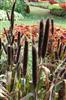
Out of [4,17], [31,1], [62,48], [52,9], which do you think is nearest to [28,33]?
[62,48]

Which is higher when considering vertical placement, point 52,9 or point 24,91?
point 24,91

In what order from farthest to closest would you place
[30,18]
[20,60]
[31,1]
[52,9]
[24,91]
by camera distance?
[31,1], [52,9], [30,18], [20,60], [24,91]

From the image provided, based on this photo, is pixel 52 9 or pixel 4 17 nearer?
pixel 4 17

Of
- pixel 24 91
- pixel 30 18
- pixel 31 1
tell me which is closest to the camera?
pixel 24 91

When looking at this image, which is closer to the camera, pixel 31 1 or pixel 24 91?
pixel 24 91

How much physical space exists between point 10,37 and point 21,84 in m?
0.48

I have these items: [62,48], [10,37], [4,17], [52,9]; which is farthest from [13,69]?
[52,9]

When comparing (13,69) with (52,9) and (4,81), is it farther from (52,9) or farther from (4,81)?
(52,9)

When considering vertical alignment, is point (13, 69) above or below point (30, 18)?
above

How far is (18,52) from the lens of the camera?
2.74 meters

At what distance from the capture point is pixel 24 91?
8.51ft

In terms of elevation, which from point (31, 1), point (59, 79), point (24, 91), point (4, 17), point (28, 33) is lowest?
point (31, 1)

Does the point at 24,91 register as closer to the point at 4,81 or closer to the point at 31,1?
the point at 4,81

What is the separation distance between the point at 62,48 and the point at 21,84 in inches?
27.7
